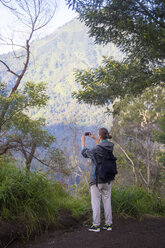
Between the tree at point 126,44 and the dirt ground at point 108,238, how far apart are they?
3643 millimetres

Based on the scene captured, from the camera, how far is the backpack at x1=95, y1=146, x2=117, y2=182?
13.6ft

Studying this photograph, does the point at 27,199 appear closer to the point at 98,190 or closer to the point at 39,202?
the point at 39,202

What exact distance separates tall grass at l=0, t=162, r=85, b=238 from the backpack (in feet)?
3.23

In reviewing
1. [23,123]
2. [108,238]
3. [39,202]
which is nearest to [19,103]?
[23,123]

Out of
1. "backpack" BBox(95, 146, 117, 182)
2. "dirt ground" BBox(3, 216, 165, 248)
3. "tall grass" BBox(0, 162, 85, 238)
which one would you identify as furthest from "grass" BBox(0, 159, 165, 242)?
"backpack" BBox(95, 146, 117, 182)

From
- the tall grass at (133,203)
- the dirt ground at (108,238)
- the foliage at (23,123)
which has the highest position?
the foliage at (23,123)

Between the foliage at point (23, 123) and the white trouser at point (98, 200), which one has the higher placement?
the foliage at point (23, 123)

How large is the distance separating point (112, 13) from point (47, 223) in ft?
18.8

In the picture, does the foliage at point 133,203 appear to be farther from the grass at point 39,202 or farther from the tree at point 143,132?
the tree at point 143,132

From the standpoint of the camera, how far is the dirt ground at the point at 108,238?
345 cm

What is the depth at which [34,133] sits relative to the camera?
12750mm

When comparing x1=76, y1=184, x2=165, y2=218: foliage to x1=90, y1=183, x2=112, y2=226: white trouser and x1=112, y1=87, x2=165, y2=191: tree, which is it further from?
x1=112, y1=87, x2=165, y2=191: tree

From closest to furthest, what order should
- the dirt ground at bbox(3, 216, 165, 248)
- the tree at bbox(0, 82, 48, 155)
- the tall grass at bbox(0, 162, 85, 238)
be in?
the dirt ground at bbox(3, 216, 165, 248), the tall grass at bbox(0, 162, 85, 238), the tree at bbox(0, 82, 48, 155)

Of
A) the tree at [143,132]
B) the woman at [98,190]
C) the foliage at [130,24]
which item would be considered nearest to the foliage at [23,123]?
the foliage at [130,24]
